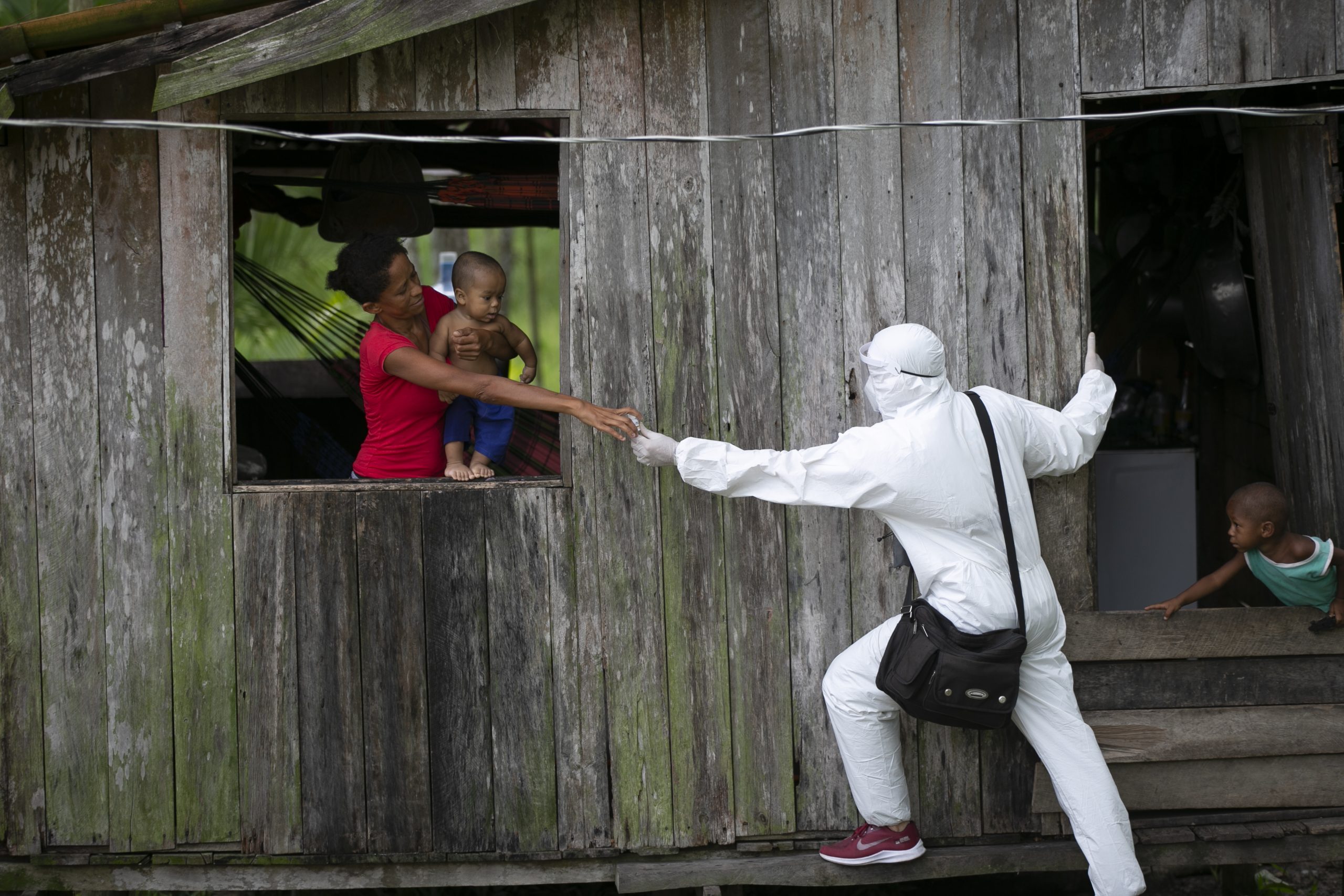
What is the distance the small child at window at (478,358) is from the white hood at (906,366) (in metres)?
1.09

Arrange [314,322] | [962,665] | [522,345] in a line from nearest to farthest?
[962,665]
[522,345]
[314,322]

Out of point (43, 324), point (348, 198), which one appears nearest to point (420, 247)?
point (348, 198)

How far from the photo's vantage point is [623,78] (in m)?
A: 2.63

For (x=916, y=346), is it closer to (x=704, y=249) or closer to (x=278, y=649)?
(x=704, y=249)

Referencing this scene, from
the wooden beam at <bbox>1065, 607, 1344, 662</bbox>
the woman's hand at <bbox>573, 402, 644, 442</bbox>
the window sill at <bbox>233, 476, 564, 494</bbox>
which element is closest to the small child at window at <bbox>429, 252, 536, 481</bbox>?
the window sill at <bbox>233, 476, 564, 494</bbox>

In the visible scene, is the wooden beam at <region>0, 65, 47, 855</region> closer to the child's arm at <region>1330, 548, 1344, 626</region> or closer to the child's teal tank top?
the child's teal tank top

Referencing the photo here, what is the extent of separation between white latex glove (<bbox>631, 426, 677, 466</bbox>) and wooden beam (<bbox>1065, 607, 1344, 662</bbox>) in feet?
3.87

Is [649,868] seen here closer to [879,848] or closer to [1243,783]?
[879,848]

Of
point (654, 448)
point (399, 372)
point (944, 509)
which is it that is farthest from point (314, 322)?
point (944, 509)

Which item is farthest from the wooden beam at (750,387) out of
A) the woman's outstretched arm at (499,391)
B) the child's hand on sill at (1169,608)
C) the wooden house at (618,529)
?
the child's hand on sill at (1169,608)

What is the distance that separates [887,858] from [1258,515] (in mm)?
1333

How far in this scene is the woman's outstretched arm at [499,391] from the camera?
2.50 m

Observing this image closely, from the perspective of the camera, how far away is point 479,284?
2.88m

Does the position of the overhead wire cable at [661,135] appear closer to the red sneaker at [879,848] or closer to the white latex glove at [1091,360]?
the white latex glove at [1091,360]
